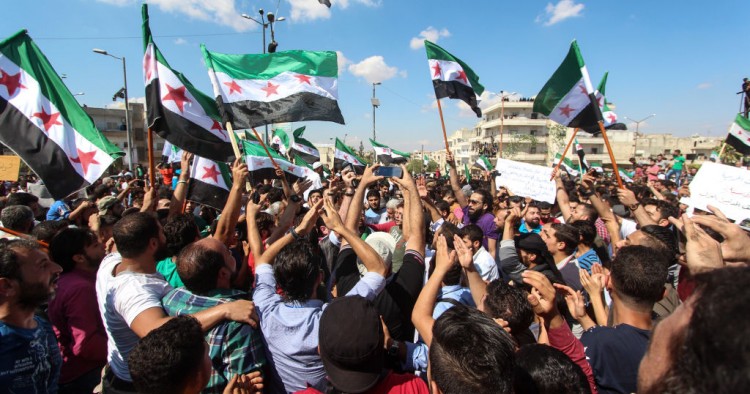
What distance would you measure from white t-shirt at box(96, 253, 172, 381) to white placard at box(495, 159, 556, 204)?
6.85 metres

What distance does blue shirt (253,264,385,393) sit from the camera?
6.89 ft

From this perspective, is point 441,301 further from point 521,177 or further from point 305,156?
point 305,156

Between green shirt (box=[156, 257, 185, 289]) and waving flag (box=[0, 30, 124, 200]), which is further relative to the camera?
waving flag (box=[0, 30, 124, 200])

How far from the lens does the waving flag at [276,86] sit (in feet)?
16.3

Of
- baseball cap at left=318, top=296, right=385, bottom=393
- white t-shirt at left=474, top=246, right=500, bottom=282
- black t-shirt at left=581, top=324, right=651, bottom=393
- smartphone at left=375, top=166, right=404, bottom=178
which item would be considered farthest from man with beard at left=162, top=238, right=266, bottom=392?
white t-shirt at left=474, top=246, right=500, bottom=282

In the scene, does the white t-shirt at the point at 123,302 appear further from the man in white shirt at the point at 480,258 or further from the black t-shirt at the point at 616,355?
the man in white shirt at the point at 480,258

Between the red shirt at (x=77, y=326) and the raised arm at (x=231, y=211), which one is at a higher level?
the raised arm at (x=231, y=211)

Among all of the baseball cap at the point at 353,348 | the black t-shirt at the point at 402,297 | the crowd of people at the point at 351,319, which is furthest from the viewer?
the black t-shirt at the point at 402,297

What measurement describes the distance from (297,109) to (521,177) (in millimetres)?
4943

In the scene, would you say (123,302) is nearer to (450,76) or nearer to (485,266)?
(485,266)

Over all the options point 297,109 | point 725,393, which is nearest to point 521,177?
point 297,109

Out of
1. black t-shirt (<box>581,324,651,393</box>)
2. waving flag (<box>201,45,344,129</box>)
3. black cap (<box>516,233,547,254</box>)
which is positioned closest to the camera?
black t-shirt (<box>581,324,651,393</box>)

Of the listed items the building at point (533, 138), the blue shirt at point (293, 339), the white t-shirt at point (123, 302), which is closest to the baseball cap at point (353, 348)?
the blue shirt at point (293, 339)

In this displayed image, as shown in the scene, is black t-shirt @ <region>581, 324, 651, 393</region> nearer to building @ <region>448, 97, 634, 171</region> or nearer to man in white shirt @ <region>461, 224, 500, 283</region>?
man in white shirt @ <region>461, 224, 500, 283</region>
